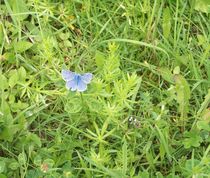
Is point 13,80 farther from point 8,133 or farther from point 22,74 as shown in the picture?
point 8,133

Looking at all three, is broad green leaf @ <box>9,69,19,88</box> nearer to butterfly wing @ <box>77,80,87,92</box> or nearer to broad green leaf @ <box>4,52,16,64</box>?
broad green leaf @ <box>4,52,16,64</box>

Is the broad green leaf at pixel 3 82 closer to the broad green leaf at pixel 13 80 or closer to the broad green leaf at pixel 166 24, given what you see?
the broad green leaf at pixel 13 80

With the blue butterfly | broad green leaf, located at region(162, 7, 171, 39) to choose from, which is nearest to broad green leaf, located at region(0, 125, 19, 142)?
the blue butterfly

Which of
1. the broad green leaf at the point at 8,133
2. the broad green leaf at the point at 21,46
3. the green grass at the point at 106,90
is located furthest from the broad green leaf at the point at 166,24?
the broad green leaf at the point at 8,133

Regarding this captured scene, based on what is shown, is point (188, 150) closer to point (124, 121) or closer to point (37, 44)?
point (124, 121)

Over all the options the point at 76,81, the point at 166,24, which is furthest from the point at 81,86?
the point at 166,24

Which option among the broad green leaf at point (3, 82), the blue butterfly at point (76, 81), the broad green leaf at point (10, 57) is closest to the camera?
the blue butterfly at point (76, 81)
